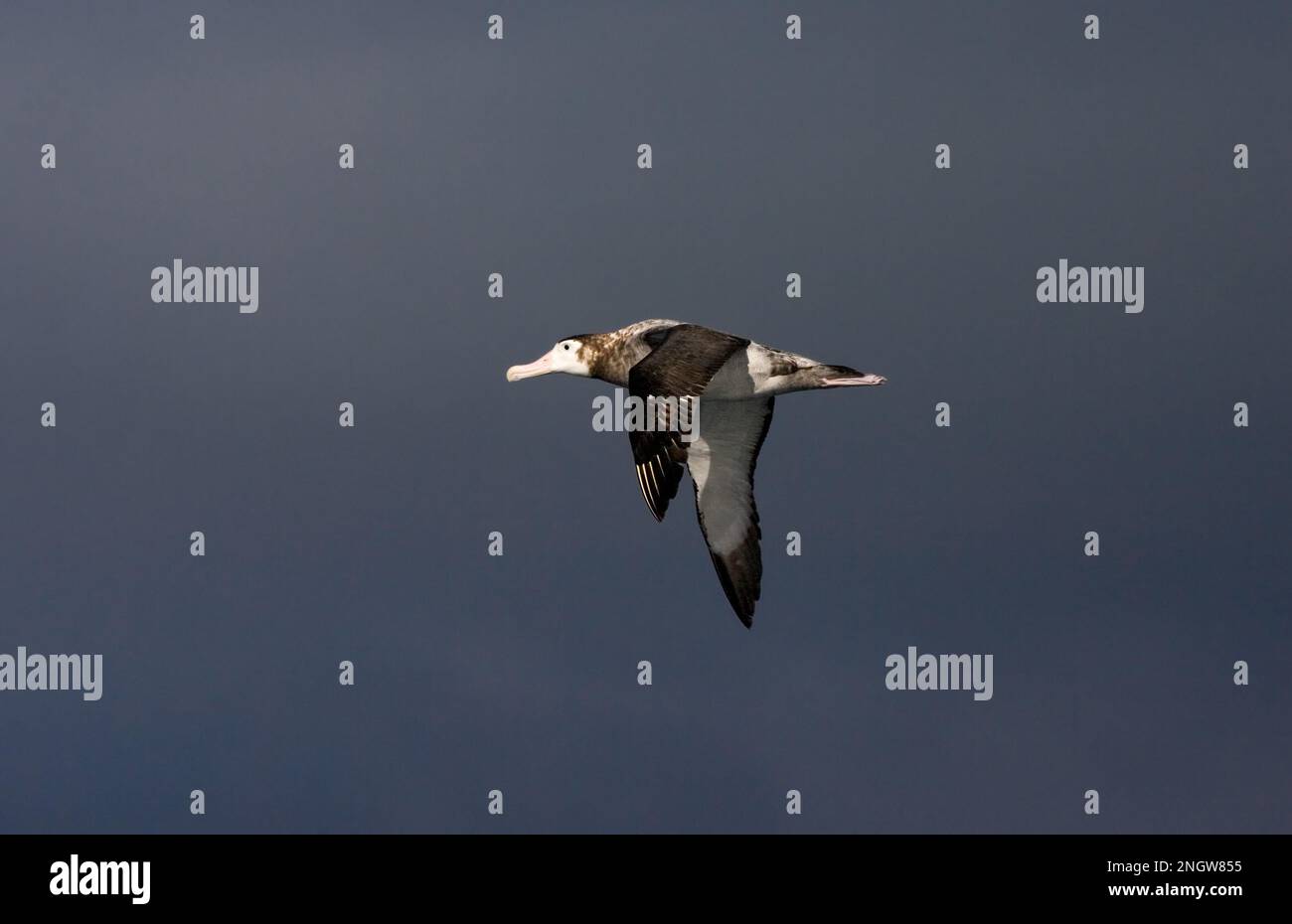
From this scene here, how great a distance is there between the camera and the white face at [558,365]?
37.6 meters

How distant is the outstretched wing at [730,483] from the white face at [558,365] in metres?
2.03

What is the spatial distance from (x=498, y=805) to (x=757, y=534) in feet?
19.1

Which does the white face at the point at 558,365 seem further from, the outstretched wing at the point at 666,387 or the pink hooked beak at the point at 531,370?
the outstretched wing at the point at 666,387

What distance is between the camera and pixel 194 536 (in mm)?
41656

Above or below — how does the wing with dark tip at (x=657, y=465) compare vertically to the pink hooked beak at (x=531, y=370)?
below

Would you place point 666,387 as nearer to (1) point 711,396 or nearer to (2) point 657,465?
(2) point 657,465

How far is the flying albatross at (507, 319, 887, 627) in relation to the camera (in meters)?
33.1

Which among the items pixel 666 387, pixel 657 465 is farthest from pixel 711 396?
pixel 666 387

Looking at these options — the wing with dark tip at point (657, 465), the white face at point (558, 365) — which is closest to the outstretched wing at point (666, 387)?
the wing with dark tip at point (657, 465)

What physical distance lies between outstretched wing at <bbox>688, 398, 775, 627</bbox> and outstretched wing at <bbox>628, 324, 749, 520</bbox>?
380 centimetres

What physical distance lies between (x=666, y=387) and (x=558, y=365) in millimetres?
5483

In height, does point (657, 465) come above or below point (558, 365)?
below

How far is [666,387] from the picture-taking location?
3253 cm

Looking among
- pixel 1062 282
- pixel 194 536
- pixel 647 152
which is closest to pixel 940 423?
pixel 1062 282
